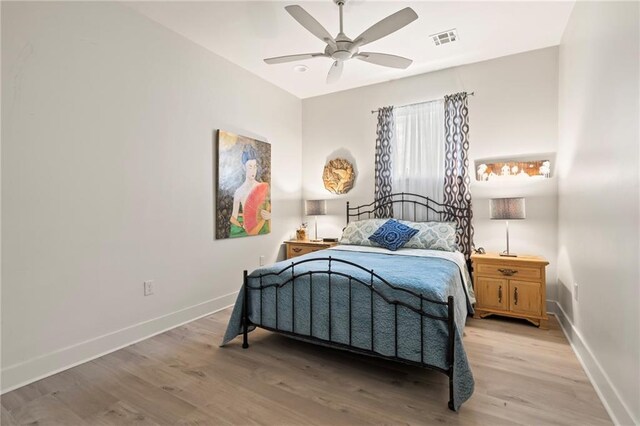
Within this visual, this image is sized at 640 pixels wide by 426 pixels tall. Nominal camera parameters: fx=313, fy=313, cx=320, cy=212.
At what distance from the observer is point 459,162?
12.8ft

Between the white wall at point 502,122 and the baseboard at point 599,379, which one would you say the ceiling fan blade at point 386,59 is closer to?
the white wall at point 502,122

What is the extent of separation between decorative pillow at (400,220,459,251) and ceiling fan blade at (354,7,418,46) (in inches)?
85.6

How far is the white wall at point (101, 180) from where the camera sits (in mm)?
2146

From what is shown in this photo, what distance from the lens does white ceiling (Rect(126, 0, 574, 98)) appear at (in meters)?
2.76

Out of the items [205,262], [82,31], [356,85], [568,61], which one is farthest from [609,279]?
[82,31]

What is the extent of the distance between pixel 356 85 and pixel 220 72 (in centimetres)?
196

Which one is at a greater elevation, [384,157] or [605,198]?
[384,157]

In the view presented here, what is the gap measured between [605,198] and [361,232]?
7.96ft

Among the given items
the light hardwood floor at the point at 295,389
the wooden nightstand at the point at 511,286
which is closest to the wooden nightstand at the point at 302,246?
the light hardwood floor at the point at 295,389

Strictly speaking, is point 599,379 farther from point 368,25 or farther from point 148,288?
point 148,288

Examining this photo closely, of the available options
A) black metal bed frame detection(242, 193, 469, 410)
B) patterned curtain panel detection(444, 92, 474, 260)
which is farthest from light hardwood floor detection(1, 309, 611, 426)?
patterned curtain panel detection(444, 92, 474, 260)

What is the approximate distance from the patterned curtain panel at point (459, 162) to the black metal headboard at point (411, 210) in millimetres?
36

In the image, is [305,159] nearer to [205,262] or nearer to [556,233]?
[205,262]

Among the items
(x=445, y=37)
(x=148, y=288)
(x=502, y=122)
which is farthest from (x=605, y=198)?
(x=148, y=288)
